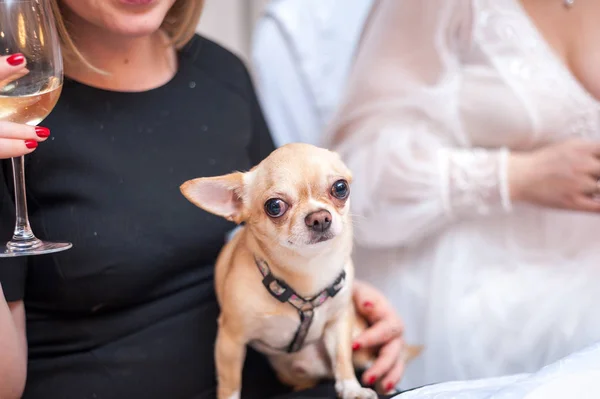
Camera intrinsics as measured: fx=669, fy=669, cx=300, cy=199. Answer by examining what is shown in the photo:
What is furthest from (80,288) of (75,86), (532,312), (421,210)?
(532,312)

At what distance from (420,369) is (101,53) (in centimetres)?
65

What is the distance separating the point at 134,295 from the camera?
0.82 metres

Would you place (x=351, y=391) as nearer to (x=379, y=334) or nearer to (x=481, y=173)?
(x=379, y=334)

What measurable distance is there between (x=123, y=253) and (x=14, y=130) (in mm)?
244

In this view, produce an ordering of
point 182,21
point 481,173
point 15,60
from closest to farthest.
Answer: point 15,60 < point 182,21 < point 481,173

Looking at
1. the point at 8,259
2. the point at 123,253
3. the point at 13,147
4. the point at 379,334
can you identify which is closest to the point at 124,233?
the point at 123,253

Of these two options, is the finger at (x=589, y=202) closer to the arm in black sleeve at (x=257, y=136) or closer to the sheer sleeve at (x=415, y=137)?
the sheer sleeve at (x=415, y=137)

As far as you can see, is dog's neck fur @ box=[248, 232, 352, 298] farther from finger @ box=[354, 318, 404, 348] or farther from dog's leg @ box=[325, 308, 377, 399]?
finger @ box=[354, 318, 404, 348]

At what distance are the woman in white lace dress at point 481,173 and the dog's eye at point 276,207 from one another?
0.41m

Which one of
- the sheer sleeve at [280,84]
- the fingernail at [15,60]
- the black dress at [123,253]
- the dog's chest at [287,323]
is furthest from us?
the sheer sleeve at [280,84]

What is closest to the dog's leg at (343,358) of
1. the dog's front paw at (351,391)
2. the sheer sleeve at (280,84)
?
the dog's front paw at (351,391)

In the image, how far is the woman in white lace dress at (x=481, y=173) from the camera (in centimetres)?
97

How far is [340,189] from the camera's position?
61 cm

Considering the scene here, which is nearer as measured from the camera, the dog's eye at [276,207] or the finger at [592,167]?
the dog's eye at [276,207]
